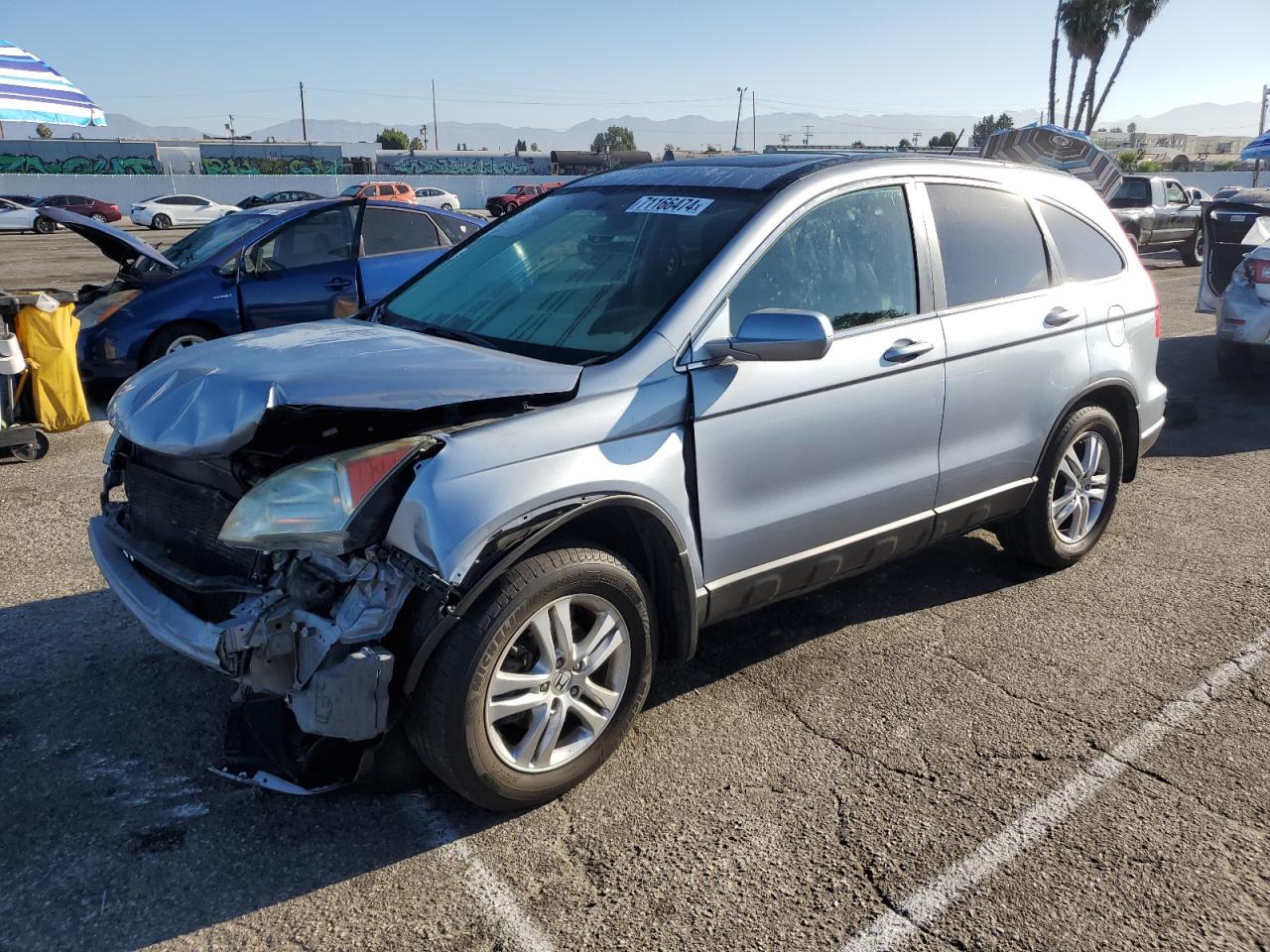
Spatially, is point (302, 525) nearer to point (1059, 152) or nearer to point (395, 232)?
point (1059, 152)

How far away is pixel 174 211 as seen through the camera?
40.7m

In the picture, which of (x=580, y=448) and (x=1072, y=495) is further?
(x=1072, y=495)

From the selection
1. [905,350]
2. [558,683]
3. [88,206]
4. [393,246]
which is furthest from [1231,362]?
[88,206]

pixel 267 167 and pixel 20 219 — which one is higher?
pixel 267 167

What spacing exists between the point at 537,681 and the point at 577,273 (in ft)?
5.18

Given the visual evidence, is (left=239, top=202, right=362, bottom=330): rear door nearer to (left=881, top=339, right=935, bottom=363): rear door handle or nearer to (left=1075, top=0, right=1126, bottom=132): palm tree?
(left=881, top=339, right=935, bottom=363): rear door handle

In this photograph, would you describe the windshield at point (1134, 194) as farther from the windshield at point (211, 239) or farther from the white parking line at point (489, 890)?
the white parking line at point (489, 890)

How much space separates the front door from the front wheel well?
0.13 metres

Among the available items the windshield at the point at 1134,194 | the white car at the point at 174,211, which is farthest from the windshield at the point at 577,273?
the white car at the point at 174,211

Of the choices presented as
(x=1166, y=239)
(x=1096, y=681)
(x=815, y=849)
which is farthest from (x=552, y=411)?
(x=1166, y=239)

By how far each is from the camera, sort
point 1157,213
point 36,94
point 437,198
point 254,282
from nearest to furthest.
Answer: point 254,282 → point 36,94 → point 1157,213 → point 437,198

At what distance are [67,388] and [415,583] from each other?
18.6ft

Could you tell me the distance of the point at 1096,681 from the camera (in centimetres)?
378

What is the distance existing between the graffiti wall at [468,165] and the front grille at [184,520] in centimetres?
6598
